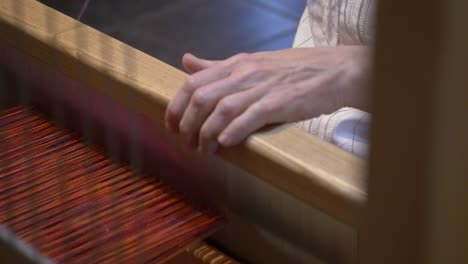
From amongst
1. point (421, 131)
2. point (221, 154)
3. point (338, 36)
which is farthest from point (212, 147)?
point (421, 131)

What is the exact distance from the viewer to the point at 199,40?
1.21 meters

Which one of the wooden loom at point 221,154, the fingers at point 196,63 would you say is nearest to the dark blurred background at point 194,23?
the wooden loom at point 221,154

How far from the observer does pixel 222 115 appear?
2.26 ft

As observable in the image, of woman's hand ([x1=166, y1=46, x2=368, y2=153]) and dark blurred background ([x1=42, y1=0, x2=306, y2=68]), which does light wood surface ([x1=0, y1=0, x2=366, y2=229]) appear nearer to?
woman's hand ([x1=166, y1=46, x2=368, y2=153])

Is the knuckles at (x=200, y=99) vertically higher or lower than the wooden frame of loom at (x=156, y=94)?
higher

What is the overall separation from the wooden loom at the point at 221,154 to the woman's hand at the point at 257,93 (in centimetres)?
2

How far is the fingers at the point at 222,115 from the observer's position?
2.25ft

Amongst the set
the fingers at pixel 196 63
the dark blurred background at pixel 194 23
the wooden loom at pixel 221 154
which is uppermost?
the fingers at pixel 196 63

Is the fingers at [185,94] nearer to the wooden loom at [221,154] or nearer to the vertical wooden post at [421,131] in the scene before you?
the wooden loom at [221,154]

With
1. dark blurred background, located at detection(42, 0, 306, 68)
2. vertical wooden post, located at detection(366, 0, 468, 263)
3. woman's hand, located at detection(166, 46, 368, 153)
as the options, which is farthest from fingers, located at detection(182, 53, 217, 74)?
vertical wooden post, located at detection(366, 0, 468, 263)

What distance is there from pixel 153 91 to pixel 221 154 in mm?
97

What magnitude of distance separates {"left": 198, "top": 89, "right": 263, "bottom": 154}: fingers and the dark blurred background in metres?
0.45

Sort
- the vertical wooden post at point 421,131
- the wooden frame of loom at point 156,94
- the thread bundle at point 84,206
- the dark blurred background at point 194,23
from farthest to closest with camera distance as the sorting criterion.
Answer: the dark blurred background at point 194,23 < the thread bundle at point 84,206 < the wooden frame of loom at point 156,94 < the vertical wooden post at point 421,131

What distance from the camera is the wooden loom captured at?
628 millimetres
